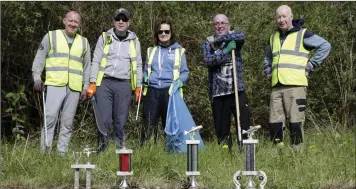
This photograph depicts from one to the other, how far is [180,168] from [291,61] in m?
2.10

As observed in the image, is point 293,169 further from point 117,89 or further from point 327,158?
point 117,89

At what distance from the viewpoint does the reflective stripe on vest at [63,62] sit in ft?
28.3

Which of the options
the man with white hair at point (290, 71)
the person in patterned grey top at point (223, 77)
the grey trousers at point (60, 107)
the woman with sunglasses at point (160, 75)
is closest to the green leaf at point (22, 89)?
the grey trousers at point (60, 107)

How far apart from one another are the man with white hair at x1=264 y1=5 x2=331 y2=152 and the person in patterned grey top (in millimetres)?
381

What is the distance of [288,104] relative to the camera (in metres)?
8.62

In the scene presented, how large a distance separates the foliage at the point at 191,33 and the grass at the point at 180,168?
2.77m

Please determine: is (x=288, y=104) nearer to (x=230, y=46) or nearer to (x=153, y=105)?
(x=230, y=46)

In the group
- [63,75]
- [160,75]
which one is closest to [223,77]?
[160,75]

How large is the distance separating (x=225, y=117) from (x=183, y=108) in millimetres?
517

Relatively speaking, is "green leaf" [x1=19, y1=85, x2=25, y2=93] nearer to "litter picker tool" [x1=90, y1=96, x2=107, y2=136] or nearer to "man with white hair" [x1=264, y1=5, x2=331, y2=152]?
"litter picker tool" [x1=90, y1=96, x2=107, y2=136]

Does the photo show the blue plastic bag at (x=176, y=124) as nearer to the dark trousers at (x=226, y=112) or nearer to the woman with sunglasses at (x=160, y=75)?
the woman with sunglasses at (x=160, y=75)

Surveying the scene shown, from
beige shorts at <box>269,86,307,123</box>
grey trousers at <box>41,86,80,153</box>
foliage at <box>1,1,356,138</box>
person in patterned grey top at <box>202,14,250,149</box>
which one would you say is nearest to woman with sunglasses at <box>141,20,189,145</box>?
person in patterned grey top at <box>202,14,250,149</box>

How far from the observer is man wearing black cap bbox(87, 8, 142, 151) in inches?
342

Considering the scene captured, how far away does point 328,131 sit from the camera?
10.6 metres
